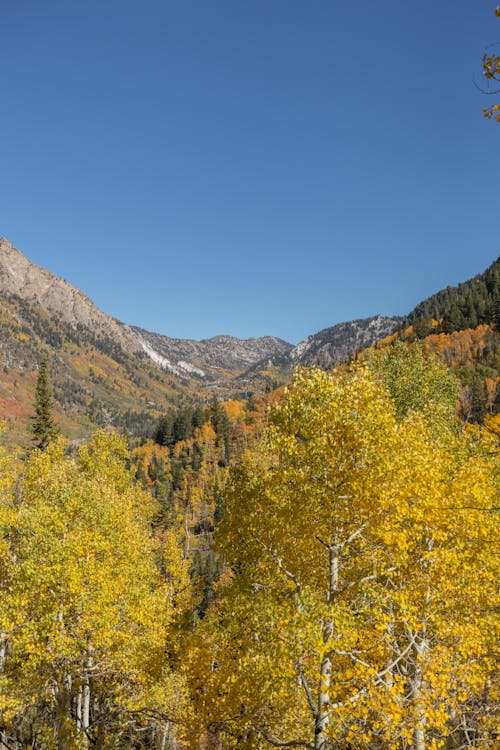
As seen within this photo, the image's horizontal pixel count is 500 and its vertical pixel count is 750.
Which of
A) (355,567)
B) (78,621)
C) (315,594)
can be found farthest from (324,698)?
(78,621)

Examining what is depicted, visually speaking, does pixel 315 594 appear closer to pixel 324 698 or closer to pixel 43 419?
pixel 324 698

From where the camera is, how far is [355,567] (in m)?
16.7

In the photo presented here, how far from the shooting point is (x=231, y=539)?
782 inches

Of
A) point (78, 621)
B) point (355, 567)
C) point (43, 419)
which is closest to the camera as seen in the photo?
point (355, 567)

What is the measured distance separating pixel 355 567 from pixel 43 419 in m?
53.6

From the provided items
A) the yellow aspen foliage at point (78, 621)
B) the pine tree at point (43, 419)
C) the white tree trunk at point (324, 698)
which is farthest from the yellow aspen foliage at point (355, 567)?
the pine tree at point (43, 419)

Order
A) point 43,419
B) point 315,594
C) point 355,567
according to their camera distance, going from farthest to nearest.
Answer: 1. point 43,419
2. point 355,567
3. point 315,594

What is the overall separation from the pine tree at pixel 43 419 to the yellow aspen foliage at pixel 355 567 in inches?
1864

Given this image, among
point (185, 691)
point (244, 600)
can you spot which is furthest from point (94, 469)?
point (244, 600)

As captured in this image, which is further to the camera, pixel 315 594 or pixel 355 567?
pixel 355 567

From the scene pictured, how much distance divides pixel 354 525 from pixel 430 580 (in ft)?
12.4

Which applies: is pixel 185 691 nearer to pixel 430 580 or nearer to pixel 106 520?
pixel 106 520

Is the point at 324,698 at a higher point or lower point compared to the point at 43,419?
lower

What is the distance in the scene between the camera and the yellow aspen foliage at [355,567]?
13.3 meters
